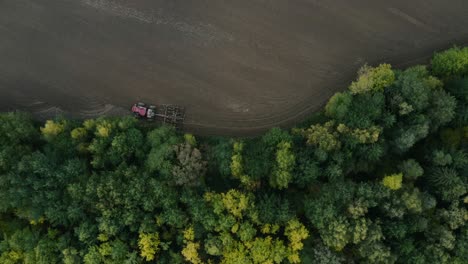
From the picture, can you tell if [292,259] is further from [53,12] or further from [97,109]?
[53,12]

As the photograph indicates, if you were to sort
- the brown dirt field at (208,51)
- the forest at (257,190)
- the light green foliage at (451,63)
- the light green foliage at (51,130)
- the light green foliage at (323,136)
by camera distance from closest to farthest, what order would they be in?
the forest at (257,190) < the light green foliage at (323,136) < the light green foliage at (51,130) < the light green foliage at (451,63) < the brown dirt field at (208,51)

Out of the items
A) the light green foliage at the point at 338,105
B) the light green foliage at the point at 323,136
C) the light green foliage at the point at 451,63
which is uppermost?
the light green foliage at the point at 451,63

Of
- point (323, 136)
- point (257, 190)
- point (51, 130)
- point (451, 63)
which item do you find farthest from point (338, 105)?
point (51, 130)

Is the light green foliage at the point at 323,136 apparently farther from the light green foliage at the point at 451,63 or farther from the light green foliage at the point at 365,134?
the light green foliage at the point at 451,63

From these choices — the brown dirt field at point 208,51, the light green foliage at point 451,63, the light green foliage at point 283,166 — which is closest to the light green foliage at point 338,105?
the brown dirt field at point 208,51

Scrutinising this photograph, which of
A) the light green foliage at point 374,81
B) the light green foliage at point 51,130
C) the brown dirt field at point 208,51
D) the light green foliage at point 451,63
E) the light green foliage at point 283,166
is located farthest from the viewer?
the brown dirt field at point 208,51

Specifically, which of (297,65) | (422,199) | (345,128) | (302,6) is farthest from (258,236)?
(302,6)
